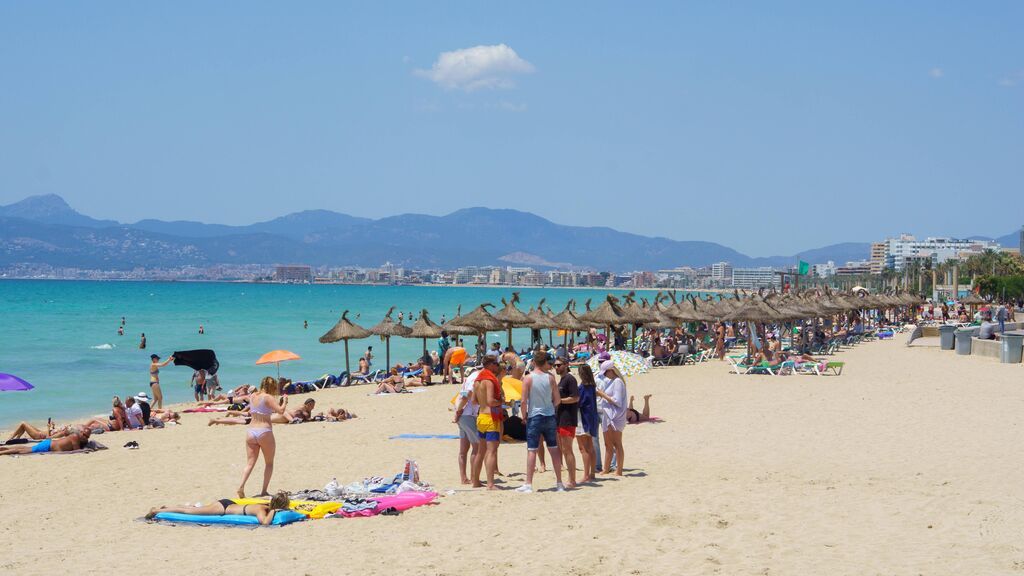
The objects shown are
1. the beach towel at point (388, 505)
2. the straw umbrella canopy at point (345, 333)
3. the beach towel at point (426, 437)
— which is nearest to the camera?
the beach towel at point (388, 505)

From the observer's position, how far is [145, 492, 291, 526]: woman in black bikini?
7.30m

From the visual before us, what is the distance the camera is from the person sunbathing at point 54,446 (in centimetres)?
1140

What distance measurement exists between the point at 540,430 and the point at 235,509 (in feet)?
8.38

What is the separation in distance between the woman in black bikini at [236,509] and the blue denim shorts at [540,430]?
6.78 ft

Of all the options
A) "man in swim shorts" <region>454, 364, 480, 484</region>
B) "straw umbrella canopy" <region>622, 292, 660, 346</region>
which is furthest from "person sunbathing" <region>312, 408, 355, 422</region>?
"straw umbrella canopy" <region>622, 292, 660, 346</region>

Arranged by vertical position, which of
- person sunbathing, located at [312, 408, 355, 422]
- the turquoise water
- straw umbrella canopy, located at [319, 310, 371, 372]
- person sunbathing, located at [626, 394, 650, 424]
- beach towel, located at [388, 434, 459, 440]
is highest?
straw umbrella canopy, located at [319, 310, 371, 372]

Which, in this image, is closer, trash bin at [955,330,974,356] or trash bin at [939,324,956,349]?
trash bin at [955,330,974,356]

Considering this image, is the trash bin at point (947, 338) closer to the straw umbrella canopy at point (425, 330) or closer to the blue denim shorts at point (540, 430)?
the straw umbrella canopy at point (425, 330)

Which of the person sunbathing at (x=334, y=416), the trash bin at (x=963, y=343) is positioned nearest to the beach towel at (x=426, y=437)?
the person sunbathing at (x=334, y=416)

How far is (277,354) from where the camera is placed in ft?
53.8

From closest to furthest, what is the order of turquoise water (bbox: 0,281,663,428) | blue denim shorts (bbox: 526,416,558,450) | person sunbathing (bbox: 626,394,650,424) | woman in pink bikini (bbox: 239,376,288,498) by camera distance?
blue denim shorts (bbox: 526,416,558,450), woman in pink bikini (bbox: 239,376,288,498), person sunbathing (bbox: 626,394,650,424), turquoise water (bbox: 0,281,663,428)

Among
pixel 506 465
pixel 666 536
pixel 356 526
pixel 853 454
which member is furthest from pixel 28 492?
pixel 853 454

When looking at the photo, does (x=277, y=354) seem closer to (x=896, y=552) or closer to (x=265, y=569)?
(x=265, y=569)

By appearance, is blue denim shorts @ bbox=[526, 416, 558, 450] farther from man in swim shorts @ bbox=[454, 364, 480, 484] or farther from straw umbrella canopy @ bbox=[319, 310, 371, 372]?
straw umbrella canopy @ bbox=[319, 310, 371, 372]
